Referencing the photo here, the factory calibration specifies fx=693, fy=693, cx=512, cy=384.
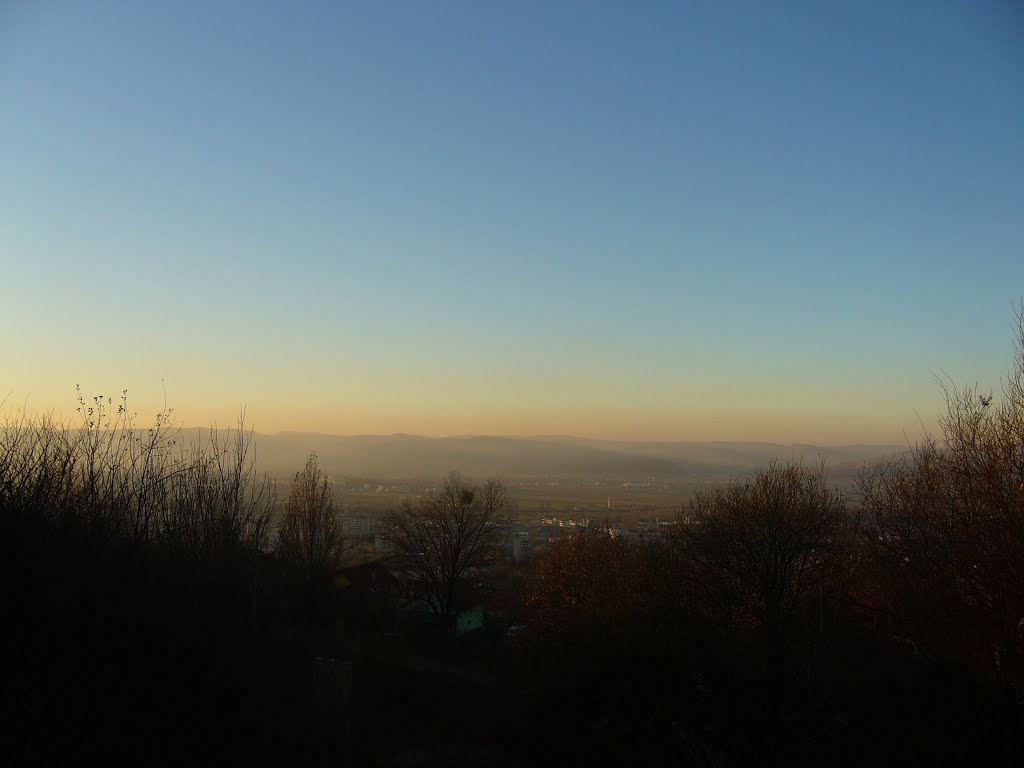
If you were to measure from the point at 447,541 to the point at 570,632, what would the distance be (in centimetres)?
2035

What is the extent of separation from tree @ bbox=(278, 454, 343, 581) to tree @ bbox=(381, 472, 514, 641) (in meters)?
3.56

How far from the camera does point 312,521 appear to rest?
32.6 m

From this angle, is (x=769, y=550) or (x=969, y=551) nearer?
(x=969, y=551)

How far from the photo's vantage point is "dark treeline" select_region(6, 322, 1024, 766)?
6.72m

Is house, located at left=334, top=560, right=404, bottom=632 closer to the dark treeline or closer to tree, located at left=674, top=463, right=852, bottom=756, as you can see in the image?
the dark treeline

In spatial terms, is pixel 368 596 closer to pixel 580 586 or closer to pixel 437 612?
pixel 437 612

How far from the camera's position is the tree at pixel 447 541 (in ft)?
119

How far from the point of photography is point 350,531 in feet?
126

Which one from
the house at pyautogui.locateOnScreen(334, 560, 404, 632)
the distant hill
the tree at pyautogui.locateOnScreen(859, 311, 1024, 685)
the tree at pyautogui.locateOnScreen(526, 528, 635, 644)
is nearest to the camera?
the tree at pyautogui.locateOnScreen(859, 311, 1024, 685)

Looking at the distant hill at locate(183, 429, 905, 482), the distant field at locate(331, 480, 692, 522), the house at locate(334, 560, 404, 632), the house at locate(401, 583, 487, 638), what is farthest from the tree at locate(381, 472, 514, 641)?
the distant hill at locate(183, 429, 905, 482)

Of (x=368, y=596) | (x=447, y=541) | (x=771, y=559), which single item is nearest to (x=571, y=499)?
(x=447, y=541)

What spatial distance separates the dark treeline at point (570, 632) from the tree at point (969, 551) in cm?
5

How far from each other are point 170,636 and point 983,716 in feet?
35.5

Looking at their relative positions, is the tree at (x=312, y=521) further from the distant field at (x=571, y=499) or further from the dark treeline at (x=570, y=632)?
the distant field at (x=571, y=499)
